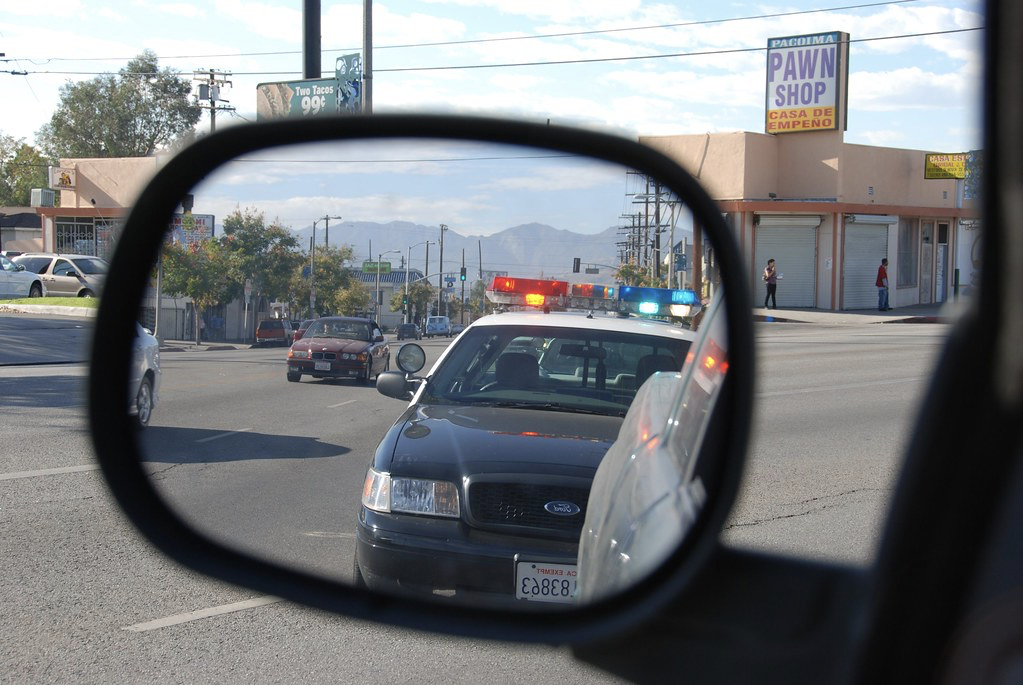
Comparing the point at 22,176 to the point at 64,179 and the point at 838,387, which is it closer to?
the point at 64,179

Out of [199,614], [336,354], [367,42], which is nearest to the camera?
[199,614]

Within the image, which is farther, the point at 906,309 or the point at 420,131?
the point at 906,309

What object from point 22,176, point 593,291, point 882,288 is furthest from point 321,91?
point 22,176

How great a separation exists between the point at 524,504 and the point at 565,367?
0.70m

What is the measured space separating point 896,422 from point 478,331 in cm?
790

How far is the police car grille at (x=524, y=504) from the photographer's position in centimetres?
303

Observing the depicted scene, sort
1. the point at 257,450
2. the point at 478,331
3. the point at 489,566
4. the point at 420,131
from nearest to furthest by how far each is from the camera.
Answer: the point at 420,131 → the point at 489,566 → the point at 478,331 → the point at 257,450

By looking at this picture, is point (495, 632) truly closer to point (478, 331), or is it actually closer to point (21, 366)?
point (478, 331)

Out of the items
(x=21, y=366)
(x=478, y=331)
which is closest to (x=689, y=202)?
(x=478, y=331)

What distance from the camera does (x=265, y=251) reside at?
859 centimetres

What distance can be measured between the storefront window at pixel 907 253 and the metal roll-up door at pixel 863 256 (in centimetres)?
40

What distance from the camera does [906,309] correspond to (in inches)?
1160

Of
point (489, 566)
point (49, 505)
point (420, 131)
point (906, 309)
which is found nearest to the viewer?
point (420, 131)

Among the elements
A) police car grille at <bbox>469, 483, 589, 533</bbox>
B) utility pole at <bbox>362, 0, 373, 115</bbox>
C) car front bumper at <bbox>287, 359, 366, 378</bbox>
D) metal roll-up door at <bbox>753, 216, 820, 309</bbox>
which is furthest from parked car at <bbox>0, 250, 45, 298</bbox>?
police car grille at <bbox>469, 483, 589, 533</bbox>
